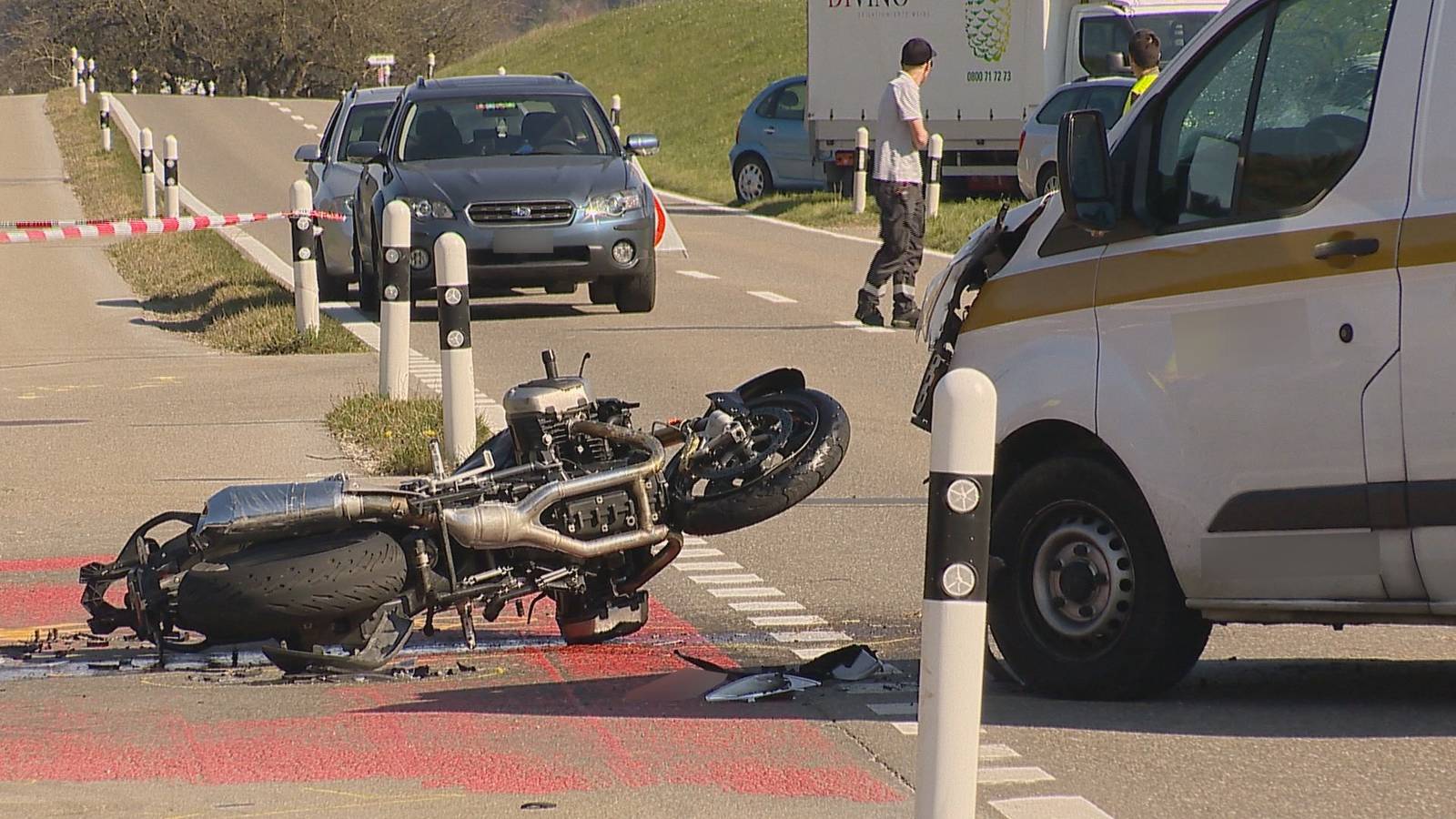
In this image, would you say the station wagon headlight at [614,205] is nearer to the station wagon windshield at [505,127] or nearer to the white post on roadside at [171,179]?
the station wagon windshield at [505,127]

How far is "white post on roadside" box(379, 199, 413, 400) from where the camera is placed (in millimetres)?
11719

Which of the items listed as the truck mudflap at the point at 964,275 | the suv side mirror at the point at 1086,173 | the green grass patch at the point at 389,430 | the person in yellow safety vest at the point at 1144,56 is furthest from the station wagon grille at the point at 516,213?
the suv side mirror at the point at 1086,173

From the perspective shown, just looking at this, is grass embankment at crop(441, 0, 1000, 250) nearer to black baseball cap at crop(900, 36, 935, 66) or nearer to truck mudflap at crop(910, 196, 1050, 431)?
black baseball cap at crop(900, 36, 935, 66)

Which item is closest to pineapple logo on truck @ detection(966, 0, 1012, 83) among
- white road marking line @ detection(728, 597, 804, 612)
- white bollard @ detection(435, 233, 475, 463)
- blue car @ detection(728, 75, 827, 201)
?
blue car @ detection(728, 75, 827, 201)

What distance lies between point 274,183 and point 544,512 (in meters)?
31.2

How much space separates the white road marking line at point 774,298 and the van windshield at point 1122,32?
11.3 m

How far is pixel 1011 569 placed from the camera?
629 centimetres

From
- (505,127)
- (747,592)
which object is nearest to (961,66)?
(505,127)

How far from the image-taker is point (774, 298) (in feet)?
63.2

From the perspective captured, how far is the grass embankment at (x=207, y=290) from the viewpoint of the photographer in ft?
52.1

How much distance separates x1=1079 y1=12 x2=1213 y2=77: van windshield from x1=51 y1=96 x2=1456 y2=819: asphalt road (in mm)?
15508

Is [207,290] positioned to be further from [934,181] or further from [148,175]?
[934,181]

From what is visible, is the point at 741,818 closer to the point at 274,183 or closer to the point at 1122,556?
the point at 1122,556

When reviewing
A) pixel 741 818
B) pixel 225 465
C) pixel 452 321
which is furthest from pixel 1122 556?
pixel 225 465
